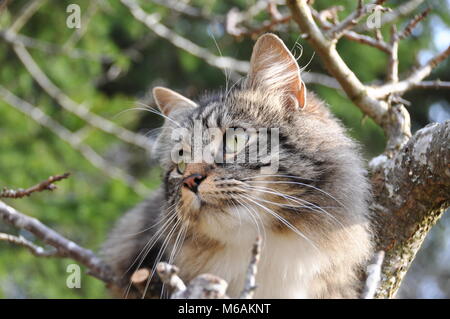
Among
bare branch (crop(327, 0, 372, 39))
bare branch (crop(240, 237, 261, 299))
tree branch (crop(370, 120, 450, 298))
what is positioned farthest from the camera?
bare branch (crop(327, 0, 372, 39))

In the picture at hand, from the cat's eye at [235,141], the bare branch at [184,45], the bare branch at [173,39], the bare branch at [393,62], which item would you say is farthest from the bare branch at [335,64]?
the bare branch at [173,39]

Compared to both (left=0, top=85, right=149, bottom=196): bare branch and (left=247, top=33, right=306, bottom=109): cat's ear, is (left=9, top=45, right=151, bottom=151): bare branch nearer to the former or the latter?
(left=0, top=85, right=149, bottom=196): bare branch

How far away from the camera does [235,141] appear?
1.95m

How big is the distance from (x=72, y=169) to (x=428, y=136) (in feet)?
10.2

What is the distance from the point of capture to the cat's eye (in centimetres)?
191

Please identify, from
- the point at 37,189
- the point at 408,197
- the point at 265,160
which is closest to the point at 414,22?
the point at 408,197

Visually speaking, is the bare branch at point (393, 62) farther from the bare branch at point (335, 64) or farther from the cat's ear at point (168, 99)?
the cat's ear at point (168, 99)

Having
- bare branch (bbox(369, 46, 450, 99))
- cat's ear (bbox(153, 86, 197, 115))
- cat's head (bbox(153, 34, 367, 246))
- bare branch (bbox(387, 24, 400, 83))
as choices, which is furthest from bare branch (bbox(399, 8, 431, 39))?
cat's ear (bbox(153, 86, 197, 115))

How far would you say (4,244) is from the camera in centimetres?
395

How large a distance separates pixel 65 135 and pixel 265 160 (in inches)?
101

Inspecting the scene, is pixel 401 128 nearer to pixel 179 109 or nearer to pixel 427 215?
pixel 427 215

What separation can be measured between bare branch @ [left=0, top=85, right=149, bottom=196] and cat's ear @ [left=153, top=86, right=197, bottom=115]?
151 cm

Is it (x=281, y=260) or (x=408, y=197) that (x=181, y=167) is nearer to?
(x=281, y=260)
